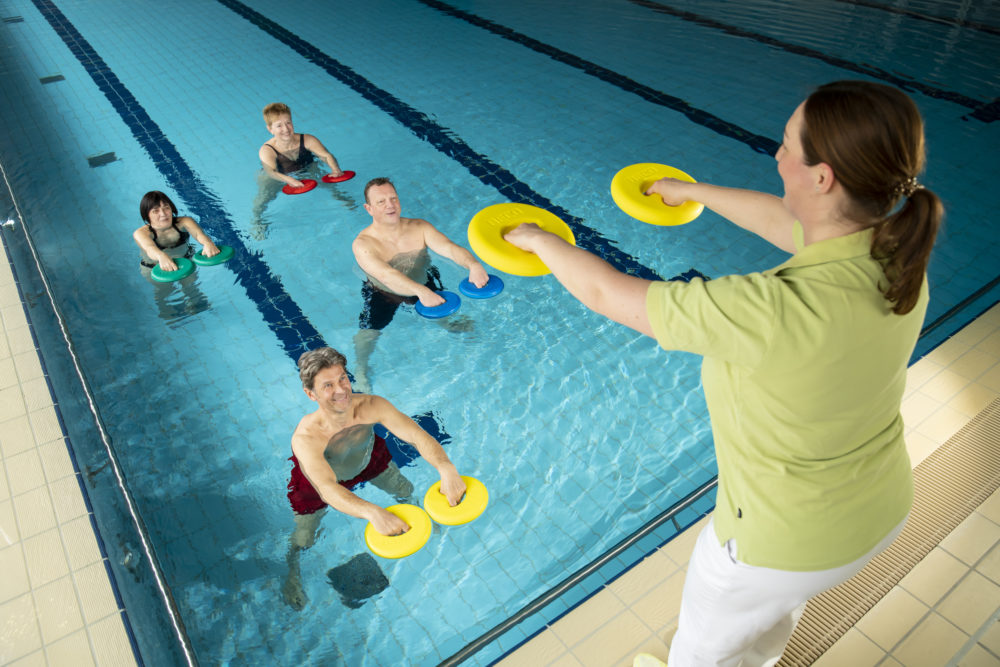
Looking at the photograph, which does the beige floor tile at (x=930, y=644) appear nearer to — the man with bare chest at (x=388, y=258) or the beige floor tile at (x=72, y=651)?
the man with bare chest at (x=388, y=258)

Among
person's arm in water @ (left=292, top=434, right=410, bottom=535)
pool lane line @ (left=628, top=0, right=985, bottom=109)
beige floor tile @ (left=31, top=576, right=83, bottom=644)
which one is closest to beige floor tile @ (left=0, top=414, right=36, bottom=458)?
beige floor tile @ (left=31, top=576, right=83, bottom=644)

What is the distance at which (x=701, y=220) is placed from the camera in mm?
4828

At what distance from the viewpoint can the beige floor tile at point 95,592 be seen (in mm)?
2484

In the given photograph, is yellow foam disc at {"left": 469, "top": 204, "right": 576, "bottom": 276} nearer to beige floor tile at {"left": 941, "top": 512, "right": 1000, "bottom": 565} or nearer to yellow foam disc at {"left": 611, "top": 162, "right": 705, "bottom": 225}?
yellow foam disc at {"left": 611, "top": 162, "right": 705, "bottom": 225}

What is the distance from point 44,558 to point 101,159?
174 inches

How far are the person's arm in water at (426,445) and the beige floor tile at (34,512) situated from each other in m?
1.47

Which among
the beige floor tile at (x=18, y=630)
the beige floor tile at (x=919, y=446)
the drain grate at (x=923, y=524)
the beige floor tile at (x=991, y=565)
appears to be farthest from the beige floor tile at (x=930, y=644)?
the beige floor tile at (x=18, y=630)

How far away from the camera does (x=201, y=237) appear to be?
4.46 metres

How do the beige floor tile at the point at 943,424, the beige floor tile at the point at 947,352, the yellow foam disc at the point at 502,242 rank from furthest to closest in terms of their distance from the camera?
the beige floor tile at the point at 947,352
the beige floor tile at the point at 943,424
the yellow foam disc at the point at 502,242

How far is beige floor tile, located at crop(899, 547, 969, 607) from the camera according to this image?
2387 millimetres

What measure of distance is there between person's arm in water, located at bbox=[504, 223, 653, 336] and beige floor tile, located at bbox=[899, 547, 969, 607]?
2.06m

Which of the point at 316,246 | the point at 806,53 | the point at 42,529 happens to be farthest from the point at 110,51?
the point at 806,53

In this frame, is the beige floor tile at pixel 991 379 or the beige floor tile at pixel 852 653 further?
the beige floor tile at pixel 991 379

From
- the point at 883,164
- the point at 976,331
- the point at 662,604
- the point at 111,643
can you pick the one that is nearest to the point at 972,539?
the point at 662,604
